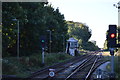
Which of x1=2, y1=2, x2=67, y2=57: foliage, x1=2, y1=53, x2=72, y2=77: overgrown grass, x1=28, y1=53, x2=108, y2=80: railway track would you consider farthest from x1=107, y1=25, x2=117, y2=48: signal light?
x1=2, y1=2, x2=67, y2=57: foliage

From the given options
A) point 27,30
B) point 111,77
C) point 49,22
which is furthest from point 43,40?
point 49,22

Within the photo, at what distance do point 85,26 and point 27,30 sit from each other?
115079mm

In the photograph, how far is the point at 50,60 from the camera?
4266 cm

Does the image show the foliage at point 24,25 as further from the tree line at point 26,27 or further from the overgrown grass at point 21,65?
the overgrown grass at point 21,65

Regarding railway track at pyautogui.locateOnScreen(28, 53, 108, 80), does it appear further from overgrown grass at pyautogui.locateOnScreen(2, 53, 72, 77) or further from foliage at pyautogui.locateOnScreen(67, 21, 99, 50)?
foliage at pyautogui.locateOnScreen(67, 21, 99, 50)

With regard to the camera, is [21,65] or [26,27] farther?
[26,27]

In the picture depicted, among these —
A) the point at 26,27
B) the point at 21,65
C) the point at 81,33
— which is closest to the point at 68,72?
the point at 21,65

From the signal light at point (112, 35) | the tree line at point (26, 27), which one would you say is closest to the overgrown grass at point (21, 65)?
the tree line at point (26, 27)

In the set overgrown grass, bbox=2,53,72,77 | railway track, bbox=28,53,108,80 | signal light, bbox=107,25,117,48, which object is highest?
signal light, bbox=107,25,117,48

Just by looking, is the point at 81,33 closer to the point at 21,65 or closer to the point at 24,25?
the point at 24,25

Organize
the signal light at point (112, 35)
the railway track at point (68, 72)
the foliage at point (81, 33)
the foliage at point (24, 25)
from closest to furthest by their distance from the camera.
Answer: the signal light at point (112, 35) < the railway track at point (68, 72) < the foliage at point (24, 25) < the foliage at point (81, 33)

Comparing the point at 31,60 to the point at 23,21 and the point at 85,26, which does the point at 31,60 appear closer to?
the point at 23,21

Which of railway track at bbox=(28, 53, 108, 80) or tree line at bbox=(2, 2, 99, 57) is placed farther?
tree line at bbox=(2, 2, 99, 57)

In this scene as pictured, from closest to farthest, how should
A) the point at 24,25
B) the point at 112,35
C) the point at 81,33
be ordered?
1. the point at 112,35
2. the point at 24,25
3. the point at 81,33
